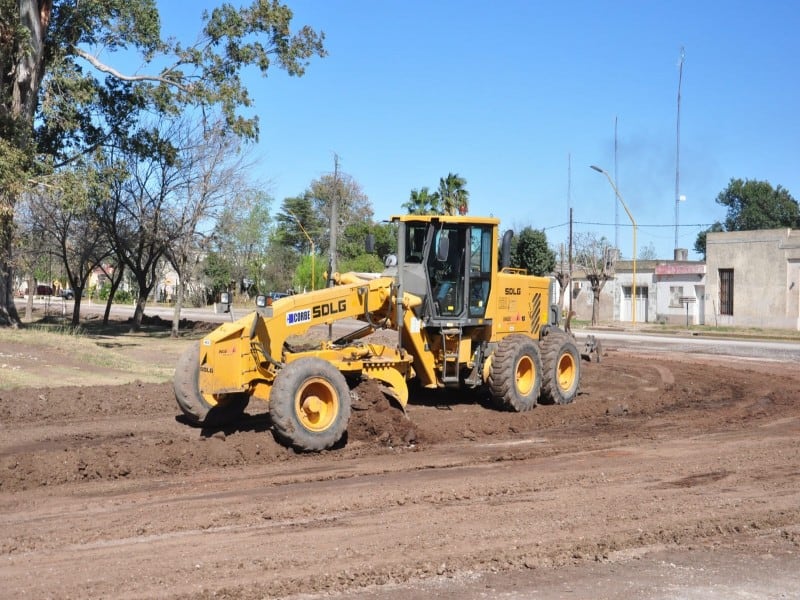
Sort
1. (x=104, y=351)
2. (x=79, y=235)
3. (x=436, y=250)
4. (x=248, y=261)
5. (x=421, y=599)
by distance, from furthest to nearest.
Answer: (x=248, y=261)
(x=79, y=235)
(x=104, y=351)
(x=436, y=250)
(x=421, y=599)

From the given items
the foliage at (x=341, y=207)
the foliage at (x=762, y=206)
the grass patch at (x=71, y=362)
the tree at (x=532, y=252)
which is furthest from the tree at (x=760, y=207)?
the grass patch at (x=71, y=362)

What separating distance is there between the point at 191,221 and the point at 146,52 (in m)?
6.90

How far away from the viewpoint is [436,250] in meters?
12.7

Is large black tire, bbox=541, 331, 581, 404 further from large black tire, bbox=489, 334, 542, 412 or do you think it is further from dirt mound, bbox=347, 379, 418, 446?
dirt mound, bbox=347, 379, 418, 446

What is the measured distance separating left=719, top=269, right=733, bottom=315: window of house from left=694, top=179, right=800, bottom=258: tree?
55.5 meters

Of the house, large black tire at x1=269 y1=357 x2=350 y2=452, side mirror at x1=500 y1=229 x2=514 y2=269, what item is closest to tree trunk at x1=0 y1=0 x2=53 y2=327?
side mirror at x1=500 y1=229 x2=514 y2=269

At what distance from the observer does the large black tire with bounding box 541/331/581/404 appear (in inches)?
559

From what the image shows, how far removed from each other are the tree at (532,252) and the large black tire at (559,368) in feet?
107

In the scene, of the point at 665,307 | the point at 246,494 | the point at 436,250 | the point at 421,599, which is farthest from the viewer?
the point at 665,307

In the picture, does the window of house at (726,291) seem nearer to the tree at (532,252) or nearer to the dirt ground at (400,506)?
the tree at (532,252)

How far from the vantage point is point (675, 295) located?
2138 inches

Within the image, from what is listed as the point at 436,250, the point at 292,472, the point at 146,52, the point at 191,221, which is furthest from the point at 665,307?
the point at 292,472

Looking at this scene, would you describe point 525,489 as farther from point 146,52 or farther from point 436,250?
point 146,52

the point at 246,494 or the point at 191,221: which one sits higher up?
the point at 191,221
